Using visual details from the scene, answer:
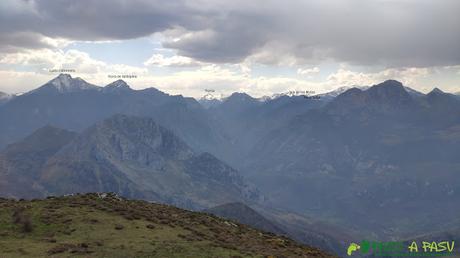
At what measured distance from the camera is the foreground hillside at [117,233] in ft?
184

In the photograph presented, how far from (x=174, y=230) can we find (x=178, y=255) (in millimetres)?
11766

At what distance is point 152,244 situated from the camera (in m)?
58.8

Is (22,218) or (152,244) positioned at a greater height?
(22,218)

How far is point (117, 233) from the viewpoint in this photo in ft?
205

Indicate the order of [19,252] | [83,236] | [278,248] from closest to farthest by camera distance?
[19,252], [83,236], [278,248]

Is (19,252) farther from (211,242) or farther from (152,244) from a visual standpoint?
(211,242)

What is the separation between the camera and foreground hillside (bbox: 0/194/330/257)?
184ft

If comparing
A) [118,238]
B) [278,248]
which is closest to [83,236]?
[118,238]

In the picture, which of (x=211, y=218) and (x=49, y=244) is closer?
(x=49, y=244)

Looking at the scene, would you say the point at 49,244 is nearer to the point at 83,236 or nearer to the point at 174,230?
the point at 83,236

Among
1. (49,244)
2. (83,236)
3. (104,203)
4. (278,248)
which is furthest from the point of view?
(104,203)

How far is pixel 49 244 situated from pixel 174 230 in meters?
16.8

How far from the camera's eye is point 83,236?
60.9 m

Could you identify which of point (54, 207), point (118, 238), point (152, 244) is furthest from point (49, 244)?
point (54, 207)
